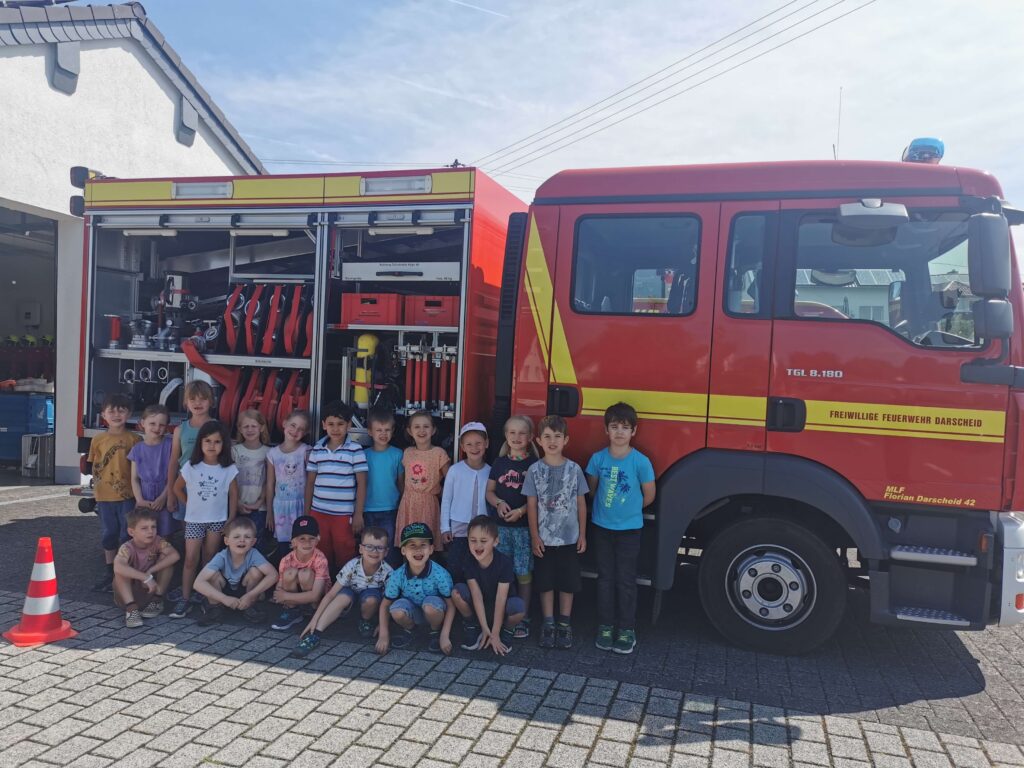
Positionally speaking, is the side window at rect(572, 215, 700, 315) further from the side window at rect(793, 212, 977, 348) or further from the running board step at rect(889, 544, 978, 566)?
the running board step at rect(889, 544, 978, 566)

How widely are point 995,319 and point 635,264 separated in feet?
6.25

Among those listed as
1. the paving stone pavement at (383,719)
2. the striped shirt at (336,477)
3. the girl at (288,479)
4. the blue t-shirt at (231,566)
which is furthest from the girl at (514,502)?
the blue t-shirt at (231,566)

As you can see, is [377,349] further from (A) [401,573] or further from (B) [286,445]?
(A) [401,573]

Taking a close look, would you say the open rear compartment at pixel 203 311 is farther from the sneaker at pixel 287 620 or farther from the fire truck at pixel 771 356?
the sneaker at pixel 287 620

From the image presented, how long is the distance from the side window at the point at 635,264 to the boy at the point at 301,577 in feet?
7.19

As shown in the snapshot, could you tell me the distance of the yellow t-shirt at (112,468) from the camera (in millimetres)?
5504


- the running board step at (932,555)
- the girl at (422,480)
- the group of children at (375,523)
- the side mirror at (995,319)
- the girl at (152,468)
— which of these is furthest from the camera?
the girl at (152,468)

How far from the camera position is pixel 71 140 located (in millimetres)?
8945

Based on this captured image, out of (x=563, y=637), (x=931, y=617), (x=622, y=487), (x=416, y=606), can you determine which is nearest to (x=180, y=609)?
(x=416, y=606)

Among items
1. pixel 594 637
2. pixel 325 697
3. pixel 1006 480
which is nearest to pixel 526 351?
pixel 594 637

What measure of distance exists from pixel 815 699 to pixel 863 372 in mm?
1743

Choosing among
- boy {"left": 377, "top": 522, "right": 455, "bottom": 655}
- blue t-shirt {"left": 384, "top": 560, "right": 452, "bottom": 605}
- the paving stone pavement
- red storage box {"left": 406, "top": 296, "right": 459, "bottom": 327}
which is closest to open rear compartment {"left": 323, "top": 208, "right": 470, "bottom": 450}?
red storage box {"left": 406, "top": 296, "right": 459, "bottom": 327}

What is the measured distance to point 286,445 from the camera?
5375mm

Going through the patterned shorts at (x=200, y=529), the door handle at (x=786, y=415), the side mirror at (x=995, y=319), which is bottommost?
the patterned shorts at (x=200, y=529)
